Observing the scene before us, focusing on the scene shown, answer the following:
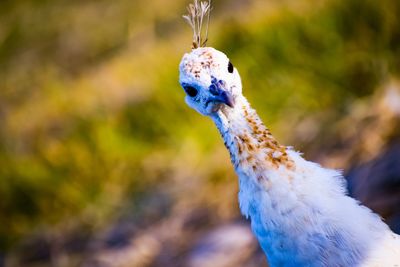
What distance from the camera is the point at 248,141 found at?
108 inches

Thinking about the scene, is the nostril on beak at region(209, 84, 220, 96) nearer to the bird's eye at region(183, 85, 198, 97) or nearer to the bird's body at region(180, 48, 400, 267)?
the bird's body at region(180, 48, 400, 267)

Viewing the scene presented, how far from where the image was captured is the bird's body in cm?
260

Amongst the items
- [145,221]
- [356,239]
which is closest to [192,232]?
[145,221]

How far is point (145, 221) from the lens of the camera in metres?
5.88

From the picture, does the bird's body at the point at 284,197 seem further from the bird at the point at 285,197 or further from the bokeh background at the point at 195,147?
the bokeh background at the point at 195,147

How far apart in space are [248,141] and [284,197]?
251 millimetres

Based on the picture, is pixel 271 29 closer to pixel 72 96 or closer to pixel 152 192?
pixel 152 192

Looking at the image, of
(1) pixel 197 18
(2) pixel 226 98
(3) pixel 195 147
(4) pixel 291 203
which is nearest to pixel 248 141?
(2) pixel 226 98

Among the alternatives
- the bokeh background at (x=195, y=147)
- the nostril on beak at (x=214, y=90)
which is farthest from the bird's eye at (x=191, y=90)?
the bokeh background at (x=195, y=147)

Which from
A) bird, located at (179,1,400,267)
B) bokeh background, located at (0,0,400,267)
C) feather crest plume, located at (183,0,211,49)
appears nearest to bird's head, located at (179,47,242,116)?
bird, located at (179,1,400,267)

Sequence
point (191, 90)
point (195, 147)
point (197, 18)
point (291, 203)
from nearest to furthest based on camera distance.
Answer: point (291, 203) → point (191, 90) → point (197, 18) → point (195, 147)

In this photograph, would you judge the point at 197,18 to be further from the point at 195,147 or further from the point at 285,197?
the point at 195,147

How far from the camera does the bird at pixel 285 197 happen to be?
2600 millimetres

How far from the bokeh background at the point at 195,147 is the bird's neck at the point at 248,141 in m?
1.16
